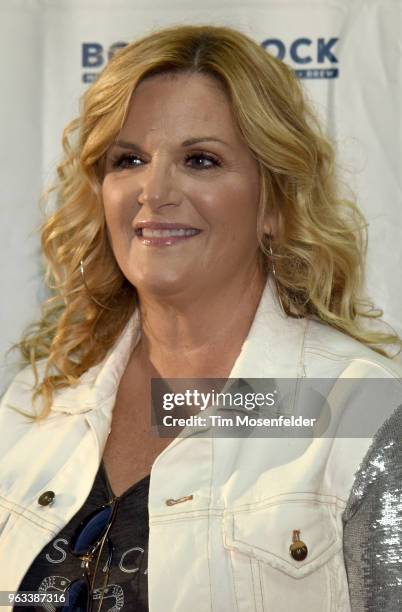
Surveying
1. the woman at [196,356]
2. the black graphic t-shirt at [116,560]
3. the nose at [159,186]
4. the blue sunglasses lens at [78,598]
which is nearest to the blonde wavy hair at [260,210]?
the woman at [196,356]

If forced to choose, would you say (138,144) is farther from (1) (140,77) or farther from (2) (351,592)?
(2) (351,592)

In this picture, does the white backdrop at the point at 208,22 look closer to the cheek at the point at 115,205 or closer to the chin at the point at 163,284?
the cheek at the point at 115,205

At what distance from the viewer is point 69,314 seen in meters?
2.00

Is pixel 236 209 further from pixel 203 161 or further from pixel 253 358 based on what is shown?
pixel 253 358

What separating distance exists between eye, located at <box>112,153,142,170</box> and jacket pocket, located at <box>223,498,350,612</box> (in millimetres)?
679

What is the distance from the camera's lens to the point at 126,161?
1.79m

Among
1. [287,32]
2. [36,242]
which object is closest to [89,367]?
[36,242]

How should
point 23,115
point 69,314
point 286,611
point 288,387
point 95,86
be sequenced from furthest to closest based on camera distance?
point 23,115 → point 69,314 → point 95,86 → point 288,387 → point 286,611

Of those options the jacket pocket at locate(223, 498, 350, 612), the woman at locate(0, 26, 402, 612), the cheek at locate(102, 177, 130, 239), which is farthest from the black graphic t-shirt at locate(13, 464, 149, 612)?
the cheek at locate(102, 177, 130, 239)

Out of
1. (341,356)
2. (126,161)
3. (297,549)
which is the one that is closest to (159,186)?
(126,161)

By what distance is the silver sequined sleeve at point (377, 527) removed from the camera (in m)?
1.44

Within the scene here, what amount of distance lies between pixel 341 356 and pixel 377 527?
332mm

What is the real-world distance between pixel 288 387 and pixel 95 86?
71 centimetres
